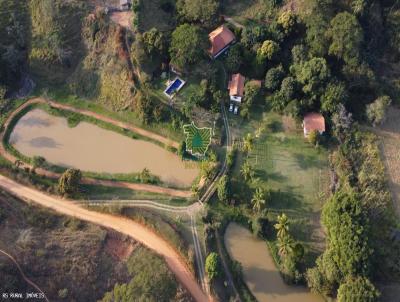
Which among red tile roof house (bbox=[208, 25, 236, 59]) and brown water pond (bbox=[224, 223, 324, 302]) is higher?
red tile roof house (bbox=[208, 25, 236, 59])

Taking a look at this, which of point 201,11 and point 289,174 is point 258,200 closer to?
point 289,174

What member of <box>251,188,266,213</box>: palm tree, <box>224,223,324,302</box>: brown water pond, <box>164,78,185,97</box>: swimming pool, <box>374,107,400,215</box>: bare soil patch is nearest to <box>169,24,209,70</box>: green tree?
<box>164,78,185,97</box>: swimming pool

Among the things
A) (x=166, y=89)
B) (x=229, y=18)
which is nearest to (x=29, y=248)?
(x=166, y=89)

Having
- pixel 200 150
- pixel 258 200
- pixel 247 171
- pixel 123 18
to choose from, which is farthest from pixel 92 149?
pixel 258 200

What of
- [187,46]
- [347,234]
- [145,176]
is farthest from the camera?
[187,46]

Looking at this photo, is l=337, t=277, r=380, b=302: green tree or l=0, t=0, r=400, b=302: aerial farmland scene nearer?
l=337, t=277, r=380, b=302: green tree

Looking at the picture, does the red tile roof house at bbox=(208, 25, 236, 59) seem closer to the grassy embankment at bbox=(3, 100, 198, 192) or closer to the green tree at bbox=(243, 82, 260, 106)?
the green tree at bbox=(243, 82, 260, 106)
